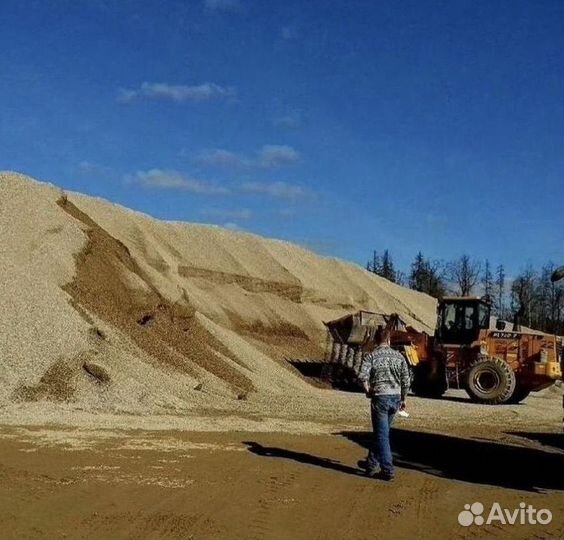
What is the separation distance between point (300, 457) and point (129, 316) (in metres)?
12.7

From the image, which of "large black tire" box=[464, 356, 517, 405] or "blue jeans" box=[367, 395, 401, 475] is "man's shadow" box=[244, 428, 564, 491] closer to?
"blue jeans" box=[367, 395, 401, 475]

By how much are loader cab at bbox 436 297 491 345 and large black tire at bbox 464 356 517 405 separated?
1234 millimetres

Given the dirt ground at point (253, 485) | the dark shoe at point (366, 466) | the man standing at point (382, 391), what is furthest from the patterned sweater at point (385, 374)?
the dirt ground at point (253, 485)

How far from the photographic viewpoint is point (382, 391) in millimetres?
9258

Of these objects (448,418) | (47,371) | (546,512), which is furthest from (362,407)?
(546,512)

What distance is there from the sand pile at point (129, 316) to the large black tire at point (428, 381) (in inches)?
122

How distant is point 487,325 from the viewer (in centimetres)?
2291

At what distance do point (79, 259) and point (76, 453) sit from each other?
13577 millimetres

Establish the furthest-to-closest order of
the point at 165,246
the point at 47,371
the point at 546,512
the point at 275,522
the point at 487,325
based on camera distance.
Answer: the point at 165,246
the point at 487,325
the point at 47,371
the point at 546,512
the point at 275,522

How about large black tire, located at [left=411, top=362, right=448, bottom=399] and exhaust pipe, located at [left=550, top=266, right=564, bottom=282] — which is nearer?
exhaust pipe, located at [left=550, top=266, right=564, bottom=282]

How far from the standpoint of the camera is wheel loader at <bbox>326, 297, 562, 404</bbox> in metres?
21.3

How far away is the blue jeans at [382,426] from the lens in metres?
9.08

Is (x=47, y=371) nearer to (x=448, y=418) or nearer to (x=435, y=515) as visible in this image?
(x=448, y=418)

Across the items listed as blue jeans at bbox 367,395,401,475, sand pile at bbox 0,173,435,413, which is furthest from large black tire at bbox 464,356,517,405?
blue jeans at bbox 367,395,401,475
